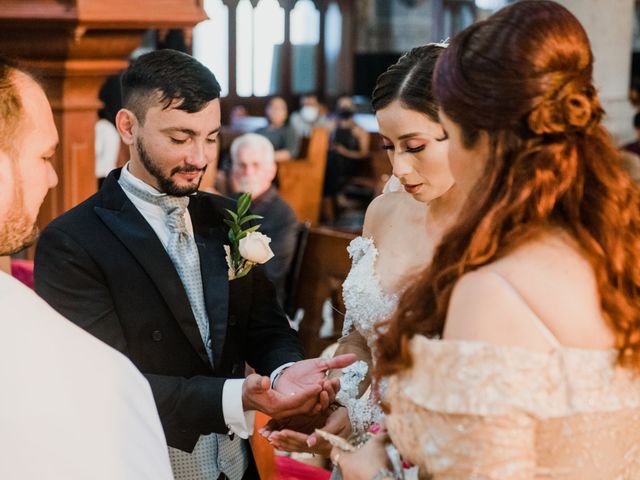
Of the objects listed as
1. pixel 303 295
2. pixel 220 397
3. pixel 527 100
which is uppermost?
pixel 527 100

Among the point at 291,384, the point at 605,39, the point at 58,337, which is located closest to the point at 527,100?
the point at 58,337

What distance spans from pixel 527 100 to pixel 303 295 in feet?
9.92

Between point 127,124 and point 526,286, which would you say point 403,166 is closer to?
point 127,124

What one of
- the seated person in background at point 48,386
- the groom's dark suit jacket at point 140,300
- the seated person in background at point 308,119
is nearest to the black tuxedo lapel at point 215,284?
the groom's dark suit jacket at point 140,300

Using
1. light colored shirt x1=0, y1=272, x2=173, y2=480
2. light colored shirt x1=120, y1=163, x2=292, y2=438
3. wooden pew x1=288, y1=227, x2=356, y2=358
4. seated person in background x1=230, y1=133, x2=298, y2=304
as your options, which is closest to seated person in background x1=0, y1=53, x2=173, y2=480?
light colored shirt x1=0, y1=272, x2=173, y2=480

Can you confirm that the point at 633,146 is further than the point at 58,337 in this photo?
Yes

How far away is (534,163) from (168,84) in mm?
1133

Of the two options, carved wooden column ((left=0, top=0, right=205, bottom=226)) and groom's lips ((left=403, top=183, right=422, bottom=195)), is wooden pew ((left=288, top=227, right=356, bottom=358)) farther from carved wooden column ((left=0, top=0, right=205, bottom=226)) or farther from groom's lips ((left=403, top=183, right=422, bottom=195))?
groom's lips ((left=403, top=183, right=422, bottom=195))

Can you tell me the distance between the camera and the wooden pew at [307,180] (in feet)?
37.0

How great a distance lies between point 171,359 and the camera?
7.77ft

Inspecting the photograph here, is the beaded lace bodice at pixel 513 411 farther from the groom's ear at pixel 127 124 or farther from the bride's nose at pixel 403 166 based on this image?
the groom's ear at pixel 127 124

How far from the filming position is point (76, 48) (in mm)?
3857

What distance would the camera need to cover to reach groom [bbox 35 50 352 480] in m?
2.31

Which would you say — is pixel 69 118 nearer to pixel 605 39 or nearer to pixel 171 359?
pixel 171 359
